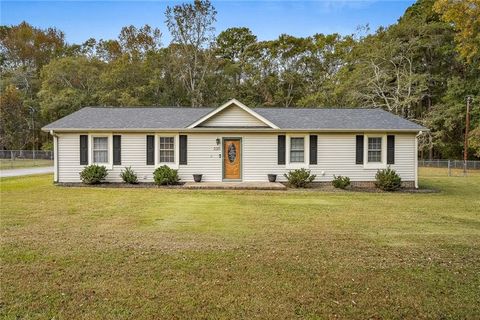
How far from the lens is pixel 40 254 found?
5.32 meters

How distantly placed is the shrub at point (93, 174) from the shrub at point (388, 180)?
11.4 meters

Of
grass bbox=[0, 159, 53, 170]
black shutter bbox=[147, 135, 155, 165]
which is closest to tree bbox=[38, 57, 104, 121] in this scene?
grass bbox=[0, 159, 53, 170]

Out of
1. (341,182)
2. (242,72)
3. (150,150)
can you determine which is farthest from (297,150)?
(242,72)

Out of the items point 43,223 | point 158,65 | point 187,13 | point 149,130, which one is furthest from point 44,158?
point 43,223

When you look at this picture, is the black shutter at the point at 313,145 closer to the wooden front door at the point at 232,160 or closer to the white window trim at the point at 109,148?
the wooden front door at the point at 232,160

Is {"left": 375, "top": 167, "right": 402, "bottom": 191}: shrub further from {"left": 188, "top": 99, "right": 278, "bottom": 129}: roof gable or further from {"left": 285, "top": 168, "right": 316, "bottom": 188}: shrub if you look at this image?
{"left": 188, "top": 99, "right": 278, "bottom": 129}: roof gable

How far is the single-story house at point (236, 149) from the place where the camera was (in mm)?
15195

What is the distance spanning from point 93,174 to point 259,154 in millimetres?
6992

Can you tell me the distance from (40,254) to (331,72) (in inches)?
1524

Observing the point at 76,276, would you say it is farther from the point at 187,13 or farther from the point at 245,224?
the point at 187,13

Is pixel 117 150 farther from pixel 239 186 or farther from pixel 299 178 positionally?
pixel 299 178

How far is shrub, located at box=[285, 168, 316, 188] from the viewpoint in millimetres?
14547

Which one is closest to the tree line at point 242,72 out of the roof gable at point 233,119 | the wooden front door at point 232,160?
the roof gable at point 233,119

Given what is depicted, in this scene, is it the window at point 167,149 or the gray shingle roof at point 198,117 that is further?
the window at point 167,149
